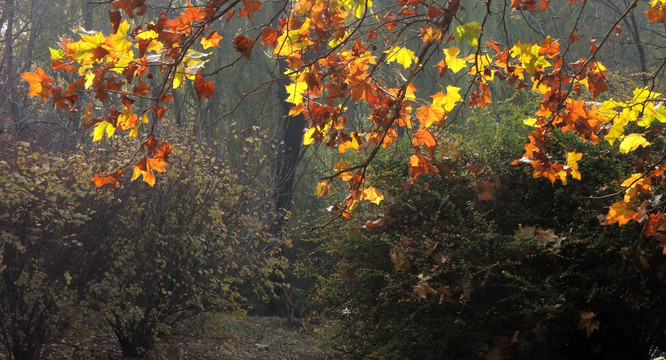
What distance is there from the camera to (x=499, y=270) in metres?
4.88

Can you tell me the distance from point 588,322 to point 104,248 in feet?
14.6

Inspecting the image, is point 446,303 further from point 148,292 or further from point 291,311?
point 291,311

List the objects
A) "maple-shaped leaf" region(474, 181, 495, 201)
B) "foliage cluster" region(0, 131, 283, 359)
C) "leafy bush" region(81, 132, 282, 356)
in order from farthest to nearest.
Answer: "leafy bush" region(81, 132, 282, 356)
"foliage cluster" region(0, 131, 283, 359)
"maple-shaped leaf" region(474, 181, 495, 201)

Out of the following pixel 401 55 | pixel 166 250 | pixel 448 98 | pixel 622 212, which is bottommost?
pixel 622 212

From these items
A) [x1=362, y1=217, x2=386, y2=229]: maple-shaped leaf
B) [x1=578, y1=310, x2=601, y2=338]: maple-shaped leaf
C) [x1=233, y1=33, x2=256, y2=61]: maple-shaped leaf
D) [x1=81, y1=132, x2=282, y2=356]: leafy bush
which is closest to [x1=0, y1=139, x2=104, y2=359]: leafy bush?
[x1=81, y1=132, x2=282, y2=356]: leafy bush

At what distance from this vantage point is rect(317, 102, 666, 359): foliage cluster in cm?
437

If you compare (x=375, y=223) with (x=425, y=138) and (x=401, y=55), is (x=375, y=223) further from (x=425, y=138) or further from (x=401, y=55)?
(x=401, y=55)

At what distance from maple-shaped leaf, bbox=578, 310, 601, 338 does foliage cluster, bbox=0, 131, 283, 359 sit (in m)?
3.79

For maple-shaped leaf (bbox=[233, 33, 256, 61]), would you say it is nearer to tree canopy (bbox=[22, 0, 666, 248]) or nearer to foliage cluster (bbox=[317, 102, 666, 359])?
tree canopy (bbox=[22, 0, 666, 248])

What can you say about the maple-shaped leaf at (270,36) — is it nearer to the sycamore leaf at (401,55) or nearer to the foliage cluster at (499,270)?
the sycamore leaf at (401,55)

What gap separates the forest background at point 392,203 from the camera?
10.4 feet

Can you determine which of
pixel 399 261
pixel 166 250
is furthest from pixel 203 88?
pixel 166 250

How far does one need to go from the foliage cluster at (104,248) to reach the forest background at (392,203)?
0.08 ft

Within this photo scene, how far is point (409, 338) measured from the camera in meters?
5.23
